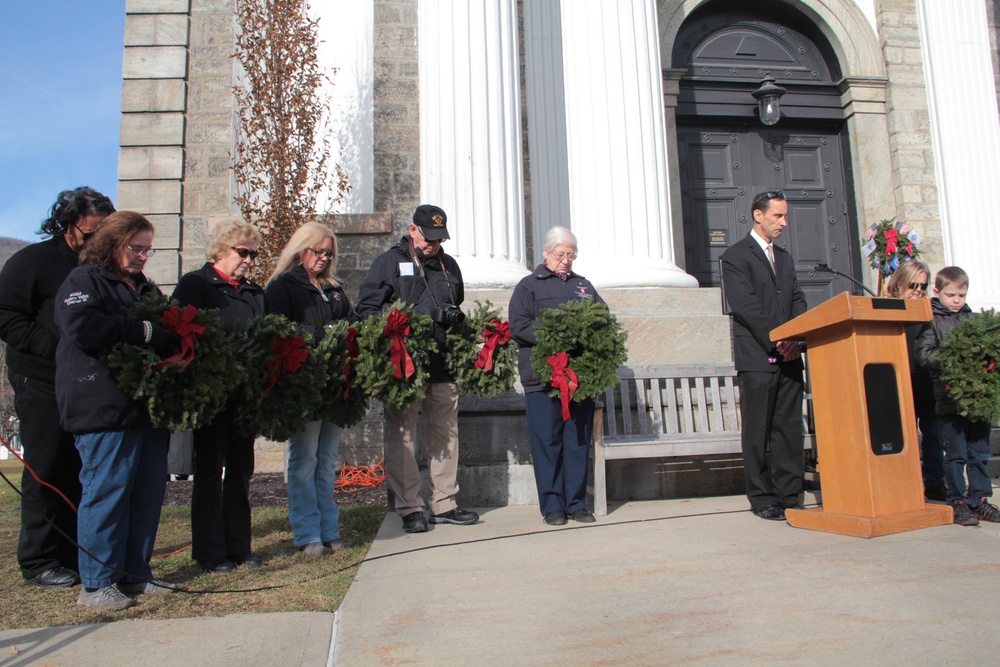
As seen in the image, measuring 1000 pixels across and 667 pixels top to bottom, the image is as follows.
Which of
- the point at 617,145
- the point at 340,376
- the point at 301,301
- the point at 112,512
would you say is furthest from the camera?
the point at 617,145

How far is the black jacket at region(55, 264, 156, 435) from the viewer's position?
354cm

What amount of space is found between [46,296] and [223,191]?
593 centimetres

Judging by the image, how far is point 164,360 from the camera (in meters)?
3.73

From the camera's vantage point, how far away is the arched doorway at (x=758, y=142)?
386 inches

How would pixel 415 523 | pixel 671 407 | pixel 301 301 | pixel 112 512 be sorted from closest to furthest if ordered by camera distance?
1. pixel 112 512
2. pixel 301 301
3. pixel 415 523
4. pixel 671 407

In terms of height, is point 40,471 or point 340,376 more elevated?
point 340,376

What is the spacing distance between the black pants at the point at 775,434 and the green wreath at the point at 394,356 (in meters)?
2.13

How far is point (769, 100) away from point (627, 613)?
811cm

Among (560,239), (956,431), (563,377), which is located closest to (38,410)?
(563,377)

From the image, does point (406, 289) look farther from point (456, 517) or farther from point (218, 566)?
point (218, 566)

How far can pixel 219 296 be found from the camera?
4496 mm

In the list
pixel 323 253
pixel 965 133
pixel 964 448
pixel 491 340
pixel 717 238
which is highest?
pixel 965 133

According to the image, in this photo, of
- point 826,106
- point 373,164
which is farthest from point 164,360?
point 826,106

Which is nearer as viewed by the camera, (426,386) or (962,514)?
(962,514)
